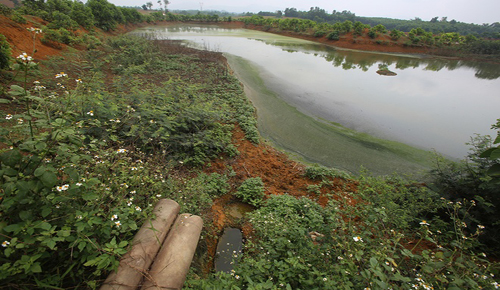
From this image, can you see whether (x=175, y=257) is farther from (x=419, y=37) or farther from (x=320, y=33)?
(x=419, y=37)

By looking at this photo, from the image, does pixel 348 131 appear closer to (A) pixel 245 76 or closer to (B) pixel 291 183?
(B) pixel 291 183

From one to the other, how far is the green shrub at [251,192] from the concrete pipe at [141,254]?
1.65 metres

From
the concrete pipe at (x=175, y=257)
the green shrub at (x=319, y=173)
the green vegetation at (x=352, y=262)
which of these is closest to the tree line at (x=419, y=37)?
the green shrub at (x=319, y=173)

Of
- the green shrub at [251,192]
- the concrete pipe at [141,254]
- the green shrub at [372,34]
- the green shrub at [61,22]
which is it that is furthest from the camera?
the green shrub at [372,34]

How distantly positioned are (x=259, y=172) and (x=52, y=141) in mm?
3463

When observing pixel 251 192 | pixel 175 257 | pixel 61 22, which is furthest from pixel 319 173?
pixel 61 22

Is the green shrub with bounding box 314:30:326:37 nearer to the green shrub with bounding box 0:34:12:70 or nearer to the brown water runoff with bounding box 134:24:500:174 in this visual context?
the brown water runoff with bounding box 134:24:500:174

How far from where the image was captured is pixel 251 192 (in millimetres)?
3656

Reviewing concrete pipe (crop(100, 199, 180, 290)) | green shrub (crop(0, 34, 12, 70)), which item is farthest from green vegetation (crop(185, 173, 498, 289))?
green shrub (crop(0, 34, 12, 70))

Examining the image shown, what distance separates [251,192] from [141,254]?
223 cm

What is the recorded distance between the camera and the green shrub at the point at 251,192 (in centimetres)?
355

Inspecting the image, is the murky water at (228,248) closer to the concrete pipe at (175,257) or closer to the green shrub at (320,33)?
the concrete pipe at (175,257)

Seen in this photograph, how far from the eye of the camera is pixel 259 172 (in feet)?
14.4

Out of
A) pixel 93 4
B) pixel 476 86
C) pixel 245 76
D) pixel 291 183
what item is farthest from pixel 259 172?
pixel 93 4
